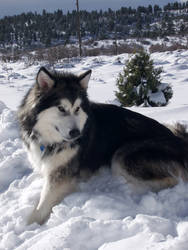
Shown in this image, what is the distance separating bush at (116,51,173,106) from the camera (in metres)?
7.96

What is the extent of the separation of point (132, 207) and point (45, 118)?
1.33m

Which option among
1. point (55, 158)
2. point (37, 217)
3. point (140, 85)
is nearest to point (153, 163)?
point (55, 158)

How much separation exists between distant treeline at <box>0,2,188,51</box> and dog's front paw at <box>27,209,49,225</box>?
4774 cm

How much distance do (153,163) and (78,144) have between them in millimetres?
901

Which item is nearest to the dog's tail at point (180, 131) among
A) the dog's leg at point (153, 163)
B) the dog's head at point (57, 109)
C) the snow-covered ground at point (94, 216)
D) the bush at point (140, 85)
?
the dog's leg at point (153, 163)

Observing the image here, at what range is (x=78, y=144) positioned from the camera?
330 centimetres

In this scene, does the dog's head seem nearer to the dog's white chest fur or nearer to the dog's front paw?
the dog's white chest fur

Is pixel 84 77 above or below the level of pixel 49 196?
above

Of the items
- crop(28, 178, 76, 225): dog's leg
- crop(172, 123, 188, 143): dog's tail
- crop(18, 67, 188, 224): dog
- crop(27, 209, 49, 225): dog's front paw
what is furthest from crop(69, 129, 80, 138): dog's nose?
crop(172, 123, 188, 143): dog's tail

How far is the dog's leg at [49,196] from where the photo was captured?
3.00 meters

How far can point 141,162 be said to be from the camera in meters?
3.19

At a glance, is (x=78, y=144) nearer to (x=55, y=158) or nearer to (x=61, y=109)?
(x=55, y=158)

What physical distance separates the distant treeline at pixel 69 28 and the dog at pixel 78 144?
4693 centimetres

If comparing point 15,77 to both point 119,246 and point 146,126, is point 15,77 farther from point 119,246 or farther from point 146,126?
point 119,246
